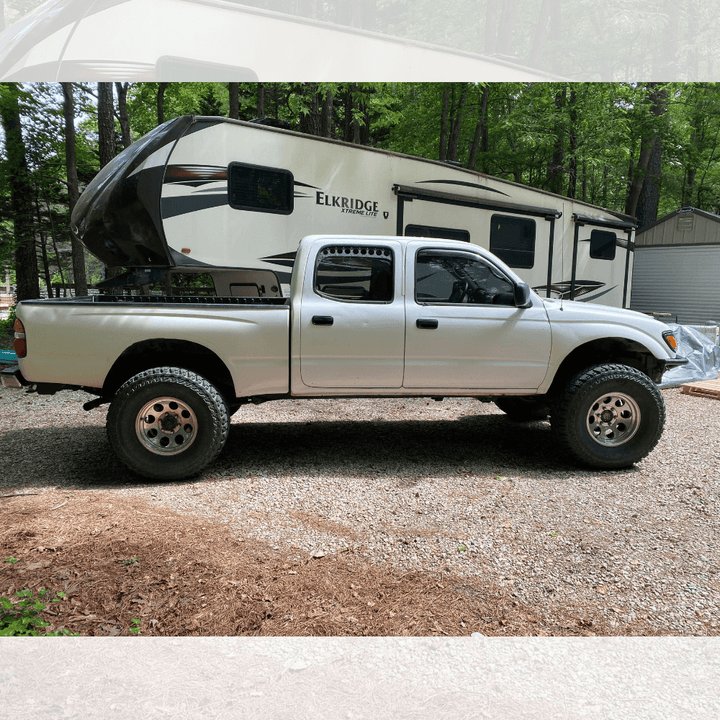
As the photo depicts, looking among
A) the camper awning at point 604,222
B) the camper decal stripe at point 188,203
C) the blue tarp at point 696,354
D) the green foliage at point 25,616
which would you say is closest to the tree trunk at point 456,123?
the camper awning at point 604,222

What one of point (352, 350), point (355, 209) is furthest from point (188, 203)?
point (352, 350)

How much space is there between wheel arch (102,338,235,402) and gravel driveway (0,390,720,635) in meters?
0.74

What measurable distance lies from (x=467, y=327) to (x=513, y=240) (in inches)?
228

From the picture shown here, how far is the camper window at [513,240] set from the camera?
33.3 ft

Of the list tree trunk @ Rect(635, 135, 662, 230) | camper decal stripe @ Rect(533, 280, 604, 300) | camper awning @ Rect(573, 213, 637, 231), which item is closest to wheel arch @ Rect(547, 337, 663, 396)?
camper decal stripe @ Rect(533, 280, 604, 300)

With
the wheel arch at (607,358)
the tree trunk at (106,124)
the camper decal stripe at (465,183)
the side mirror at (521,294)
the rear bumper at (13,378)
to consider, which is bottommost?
the rear bumper at (13,378)

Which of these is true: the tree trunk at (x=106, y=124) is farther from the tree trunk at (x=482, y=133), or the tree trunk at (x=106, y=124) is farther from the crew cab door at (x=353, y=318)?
the tree trunk at (x=482, y=133)

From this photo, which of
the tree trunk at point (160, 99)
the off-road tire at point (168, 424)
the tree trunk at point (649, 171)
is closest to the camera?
the off-road tire at point (168, 424)

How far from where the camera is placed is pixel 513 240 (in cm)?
1040

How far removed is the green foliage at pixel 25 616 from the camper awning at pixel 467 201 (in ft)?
24.3

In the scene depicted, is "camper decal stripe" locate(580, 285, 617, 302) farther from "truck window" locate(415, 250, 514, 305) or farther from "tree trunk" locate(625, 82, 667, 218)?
"tree trunk" locate(625, 82, 667, 218)

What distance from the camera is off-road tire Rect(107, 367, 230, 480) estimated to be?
466 centimetres

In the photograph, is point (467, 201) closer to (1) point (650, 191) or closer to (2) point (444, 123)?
(2) point (444, 123)

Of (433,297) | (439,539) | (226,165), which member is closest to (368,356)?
(433,297)
